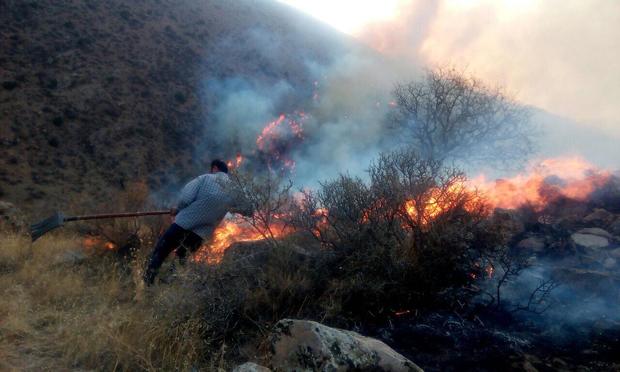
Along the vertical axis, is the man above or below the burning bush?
below

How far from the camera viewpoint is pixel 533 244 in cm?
727

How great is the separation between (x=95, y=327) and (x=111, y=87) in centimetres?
1989

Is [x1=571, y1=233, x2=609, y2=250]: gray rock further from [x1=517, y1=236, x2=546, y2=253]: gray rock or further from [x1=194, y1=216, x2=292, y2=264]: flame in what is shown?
[x1=194, y1=216, x2=292, y2=264]: flame

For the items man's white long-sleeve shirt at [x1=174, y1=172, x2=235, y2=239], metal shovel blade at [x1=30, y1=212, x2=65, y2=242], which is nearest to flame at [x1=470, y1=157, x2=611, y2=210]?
man's white long-sleeve shirt at [x1=174, y1=172, x2=235, y2=239]

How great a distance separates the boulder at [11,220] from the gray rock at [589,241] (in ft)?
31.4

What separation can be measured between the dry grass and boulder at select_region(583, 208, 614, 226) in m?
7.88

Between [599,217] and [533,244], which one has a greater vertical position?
[599,217]

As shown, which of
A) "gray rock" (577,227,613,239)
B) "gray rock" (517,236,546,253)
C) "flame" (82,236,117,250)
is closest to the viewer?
"gray rock" (517,236,546,253)

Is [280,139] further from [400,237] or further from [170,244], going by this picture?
[400,237]

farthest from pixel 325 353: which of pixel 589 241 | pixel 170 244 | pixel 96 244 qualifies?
pixel 589 241

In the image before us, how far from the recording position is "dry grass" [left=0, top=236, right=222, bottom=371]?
3.27 m

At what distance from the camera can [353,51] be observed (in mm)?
36125

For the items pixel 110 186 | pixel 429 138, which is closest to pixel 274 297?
pixel 429 138

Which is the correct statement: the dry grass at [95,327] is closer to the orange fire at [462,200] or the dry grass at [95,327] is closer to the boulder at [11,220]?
the orange fire at [462,200]
